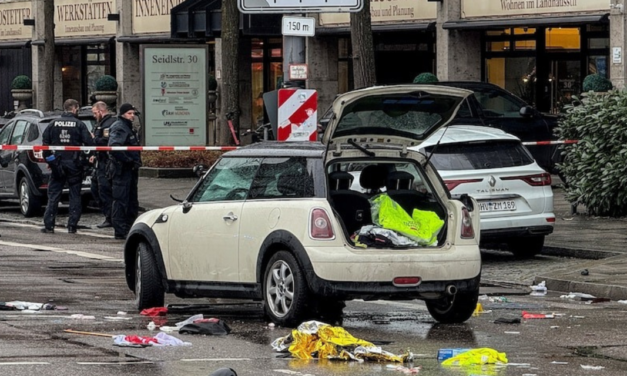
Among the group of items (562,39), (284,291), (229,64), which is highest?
(562,39)

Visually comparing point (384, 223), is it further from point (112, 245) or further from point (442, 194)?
point (112, 245)

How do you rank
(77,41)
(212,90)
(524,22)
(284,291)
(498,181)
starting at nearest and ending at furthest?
(284,291), (498,181), (524,22), (212,90), (77,41)

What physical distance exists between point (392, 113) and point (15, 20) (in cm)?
3920

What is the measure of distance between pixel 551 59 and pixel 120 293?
64.1ft

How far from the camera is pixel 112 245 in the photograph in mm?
19391

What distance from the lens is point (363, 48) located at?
82.5 ft

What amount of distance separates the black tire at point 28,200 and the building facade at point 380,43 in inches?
297

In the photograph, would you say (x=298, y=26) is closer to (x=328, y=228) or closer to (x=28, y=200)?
(x=328, y=228)

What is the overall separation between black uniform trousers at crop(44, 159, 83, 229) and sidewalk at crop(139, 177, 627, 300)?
2.81 meters

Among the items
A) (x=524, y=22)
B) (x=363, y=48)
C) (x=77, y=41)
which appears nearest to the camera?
(x=363, y=48)

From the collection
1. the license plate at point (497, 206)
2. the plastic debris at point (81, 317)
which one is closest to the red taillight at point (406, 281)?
the plastic debris at point (81, 317)

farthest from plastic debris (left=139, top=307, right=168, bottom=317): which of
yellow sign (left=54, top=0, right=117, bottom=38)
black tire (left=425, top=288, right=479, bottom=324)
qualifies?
yellow sign (left=54, top=0, right=117, bottom=38)

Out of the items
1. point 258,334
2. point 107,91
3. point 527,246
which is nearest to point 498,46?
point 107,91

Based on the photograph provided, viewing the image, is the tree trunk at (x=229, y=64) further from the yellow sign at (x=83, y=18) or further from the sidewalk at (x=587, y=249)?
the yellow sign at (x=83, y=18)
